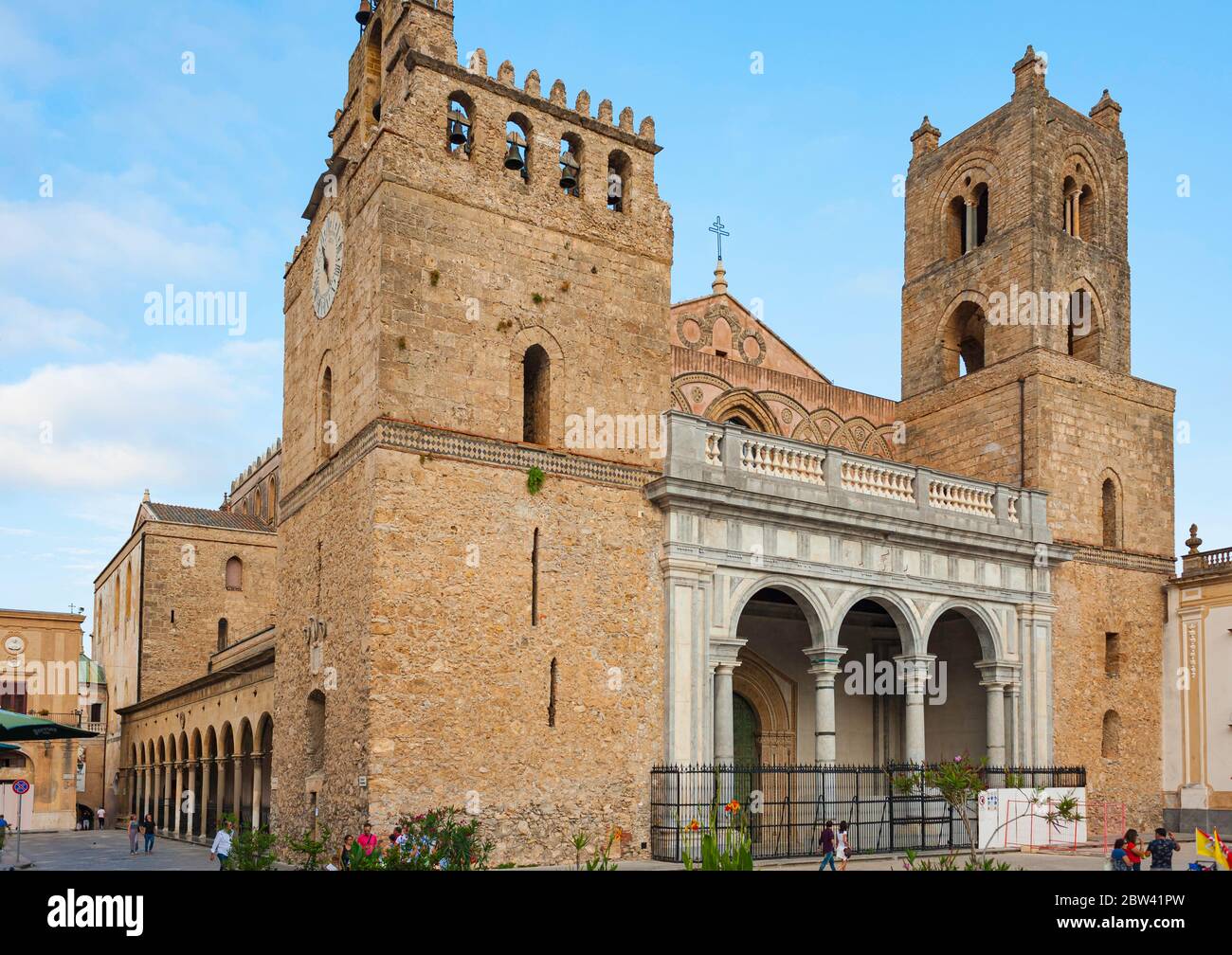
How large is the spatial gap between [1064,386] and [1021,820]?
360 inches

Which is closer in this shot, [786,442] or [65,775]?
[786,442]

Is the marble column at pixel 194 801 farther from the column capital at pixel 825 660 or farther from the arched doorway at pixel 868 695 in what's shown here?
the column capital at pixel 825 660

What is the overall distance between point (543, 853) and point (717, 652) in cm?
420

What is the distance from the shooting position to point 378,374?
16.8 meters

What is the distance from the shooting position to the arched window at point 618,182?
2014 cm

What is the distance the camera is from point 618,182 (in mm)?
20328

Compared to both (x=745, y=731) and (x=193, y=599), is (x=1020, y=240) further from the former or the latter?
(x=193, y=599)

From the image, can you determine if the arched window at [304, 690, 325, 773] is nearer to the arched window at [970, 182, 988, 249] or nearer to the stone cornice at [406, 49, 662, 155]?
the stone cornice at [406, 49, 662, 155]

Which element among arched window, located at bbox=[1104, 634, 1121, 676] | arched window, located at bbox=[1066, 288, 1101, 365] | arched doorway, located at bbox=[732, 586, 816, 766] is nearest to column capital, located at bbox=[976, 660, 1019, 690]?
arched window, located at bbox=[1104, 634, 1121, 676]

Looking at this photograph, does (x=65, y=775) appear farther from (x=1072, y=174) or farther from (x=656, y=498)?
(x=1072, y=174)

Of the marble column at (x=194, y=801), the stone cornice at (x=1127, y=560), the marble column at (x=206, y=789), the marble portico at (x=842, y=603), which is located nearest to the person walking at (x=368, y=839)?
the marble portico at (x=842, y=603)

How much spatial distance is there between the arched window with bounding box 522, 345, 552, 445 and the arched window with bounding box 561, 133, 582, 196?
295cm
